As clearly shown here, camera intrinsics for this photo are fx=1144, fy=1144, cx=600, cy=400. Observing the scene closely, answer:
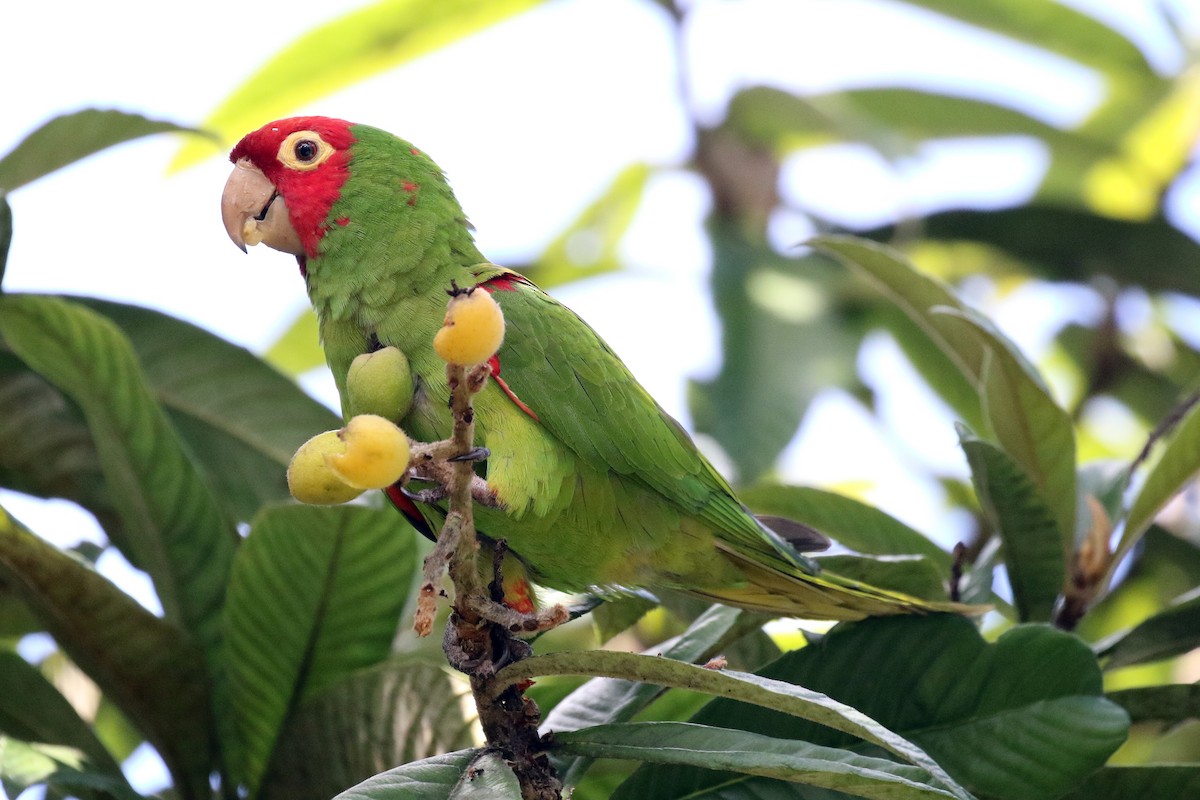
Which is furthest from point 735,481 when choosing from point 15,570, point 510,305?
point 15,570

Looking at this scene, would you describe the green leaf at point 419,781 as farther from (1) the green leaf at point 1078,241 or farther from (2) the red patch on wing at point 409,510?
(1) the green leaf at point 1078,241

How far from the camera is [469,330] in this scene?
1262 mm

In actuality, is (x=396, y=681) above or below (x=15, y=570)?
below

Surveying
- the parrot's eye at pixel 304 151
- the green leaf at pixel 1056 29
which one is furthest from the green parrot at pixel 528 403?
the green leaf at pixel 1056 29

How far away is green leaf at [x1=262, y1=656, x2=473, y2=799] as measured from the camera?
6.07ft

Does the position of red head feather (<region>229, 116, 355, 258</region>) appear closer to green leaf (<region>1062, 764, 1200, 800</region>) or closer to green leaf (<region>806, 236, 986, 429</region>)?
green leaf (<region>806, 236, 986, 429</region>)

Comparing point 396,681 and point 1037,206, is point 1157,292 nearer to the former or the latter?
point 1037,206

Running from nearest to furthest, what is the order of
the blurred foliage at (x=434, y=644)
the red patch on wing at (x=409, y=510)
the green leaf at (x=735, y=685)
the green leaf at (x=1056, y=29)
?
the green leaf at (x=735, y=685), the blurred foliage at (x=434, y=644), the red patch on wing at (x=409, y=510), the green leaf at (x=1056, y=29)

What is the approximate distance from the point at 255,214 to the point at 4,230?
45 cm

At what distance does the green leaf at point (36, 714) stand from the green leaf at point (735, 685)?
101 cm

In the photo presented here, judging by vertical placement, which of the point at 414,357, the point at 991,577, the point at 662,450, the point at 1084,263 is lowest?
the point at 991,577

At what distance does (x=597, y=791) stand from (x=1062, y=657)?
0.79m

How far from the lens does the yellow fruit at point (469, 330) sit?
1.26 m

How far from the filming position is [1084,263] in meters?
3.63
